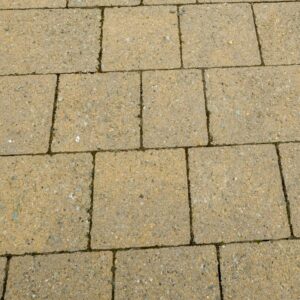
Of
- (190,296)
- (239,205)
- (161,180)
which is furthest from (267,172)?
(190,296)

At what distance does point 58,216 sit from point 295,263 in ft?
4.00

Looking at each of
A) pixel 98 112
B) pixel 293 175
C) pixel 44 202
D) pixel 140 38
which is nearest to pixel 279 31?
pixel 140 38

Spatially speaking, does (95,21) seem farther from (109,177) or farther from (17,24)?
(109,177)

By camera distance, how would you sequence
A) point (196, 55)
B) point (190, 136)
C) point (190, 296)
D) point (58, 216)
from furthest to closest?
point (196, 55) → point (190, 136) → point (58, 216) → point (190, 296)

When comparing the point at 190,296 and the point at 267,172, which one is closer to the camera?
the point at 190,296

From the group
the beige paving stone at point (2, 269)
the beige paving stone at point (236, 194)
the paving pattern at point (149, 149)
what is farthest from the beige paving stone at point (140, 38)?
the beige paving stone at point (2, 269)

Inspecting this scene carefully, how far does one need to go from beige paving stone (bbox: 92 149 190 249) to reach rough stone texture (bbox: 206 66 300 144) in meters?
0.33

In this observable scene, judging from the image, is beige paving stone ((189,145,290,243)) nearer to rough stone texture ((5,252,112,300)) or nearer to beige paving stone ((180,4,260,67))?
rough stone texture ((5,252,112,300))

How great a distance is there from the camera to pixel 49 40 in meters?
2.79

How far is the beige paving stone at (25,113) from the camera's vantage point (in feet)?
8.04

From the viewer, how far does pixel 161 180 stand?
2348mm

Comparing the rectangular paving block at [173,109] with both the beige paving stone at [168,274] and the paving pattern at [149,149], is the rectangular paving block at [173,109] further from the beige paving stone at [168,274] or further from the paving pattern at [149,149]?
the beige paving stone at [168,274]

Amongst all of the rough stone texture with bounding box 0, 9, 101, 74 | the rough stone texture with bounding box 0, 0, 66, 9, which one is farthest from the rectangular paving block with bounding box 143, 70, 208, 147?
the rough stone texture with bounding box 0, 0, 66, 9

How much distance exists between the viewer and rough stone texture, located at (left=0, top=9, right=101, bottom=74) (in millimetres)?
2701
